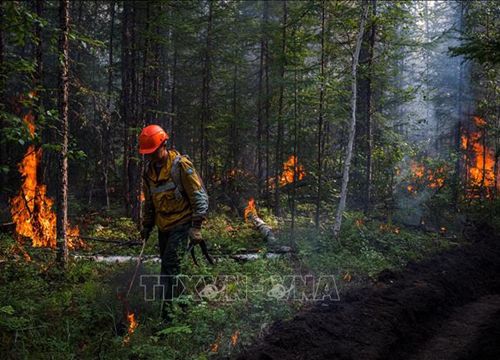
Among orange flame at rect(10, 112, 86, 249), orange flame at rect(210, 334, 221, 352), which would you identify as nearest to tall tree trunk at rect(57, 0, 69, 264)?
orange flame at rect(10, 112, 86, 249)

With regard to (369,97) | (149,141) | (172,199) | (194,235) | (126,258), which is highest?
(369,97)

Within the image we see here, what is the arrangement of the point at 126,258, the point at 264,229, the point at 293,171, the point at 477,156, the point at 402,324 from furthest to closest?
the point at 477,156 < the point at 293,171 < the point at 264,229 < the point at 126,258 < the point at 402,324

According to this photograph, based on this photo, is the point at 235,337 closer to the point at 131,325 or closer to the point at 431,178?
the point at 131,325

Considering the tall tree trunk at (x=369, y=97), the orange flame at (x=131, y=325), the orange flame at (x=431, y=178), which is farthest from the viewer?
the orange flame at (x=431, y=178)

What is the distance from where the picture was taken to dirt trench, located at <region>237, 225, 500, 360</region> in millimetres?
5527

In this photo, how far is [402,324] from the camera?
6621 mm

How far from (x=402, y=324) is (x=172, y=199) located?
4.35 m

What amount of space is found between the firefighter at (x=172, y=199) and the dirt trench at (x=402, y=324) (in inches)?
69.0

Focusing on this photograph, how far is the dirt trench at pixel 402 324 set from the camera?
553cm

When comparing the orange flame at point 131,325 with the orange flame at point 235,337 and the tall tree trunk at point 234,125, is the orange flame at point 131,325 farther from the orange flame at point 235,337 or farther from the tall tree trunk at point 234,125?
the tall tree trunk at point 234,125

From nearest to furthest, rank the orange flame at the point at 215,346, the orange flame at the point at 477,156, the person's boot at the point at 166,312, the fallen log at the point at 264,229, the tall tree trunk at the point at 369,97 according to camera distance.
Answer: the orange flame at the point at 215,346
the person's boot at the point at 166,312
the fallen log at the point at 264,229
the tall tree trunk at the point at 369,97
the orange flame at the point at 477,156

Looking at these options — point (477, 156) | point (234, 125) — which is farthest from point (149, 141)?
point (477, 156)

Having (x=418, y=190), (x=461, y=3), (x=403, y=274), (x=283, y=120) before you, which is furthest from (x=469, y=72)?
(x=403, y=274)

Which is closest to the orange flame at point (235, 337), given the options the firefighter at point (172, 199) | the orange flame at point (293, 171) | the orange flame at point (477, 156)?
the firefighter at point (172, 199)
